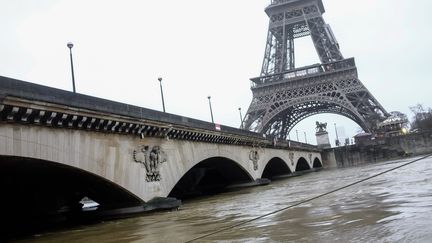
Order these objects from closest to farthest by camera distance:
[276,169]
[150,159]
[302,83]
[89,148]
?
[89,148]
[150,159]
[276,169]
[302,83]

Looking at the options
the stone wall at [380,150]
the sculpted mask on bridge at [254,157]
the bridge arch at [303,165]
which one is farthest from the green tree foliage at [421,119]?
the sculpted mask on bridge at [254,157]

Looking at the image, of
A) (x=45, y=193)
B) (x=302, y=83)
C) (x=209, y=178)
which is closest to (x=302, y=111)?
(x=302, y=83)

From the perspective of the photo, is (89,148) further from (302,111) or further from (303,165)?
(302,111)

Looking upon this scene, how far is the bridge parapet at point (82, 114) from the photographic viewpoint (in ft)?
50.9

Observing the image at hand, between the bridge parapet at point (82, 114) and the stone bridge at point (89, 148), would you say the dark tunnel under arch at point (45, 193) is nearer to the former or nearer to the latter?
the stone bridge at point (89, 148)

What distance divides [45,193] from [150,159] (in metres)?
9.23

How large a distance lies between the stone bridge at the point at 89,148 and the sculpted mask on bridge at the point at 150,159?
0.05 metres

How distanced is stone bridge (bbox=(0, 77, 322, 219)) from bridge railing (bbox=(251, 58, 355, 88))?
53.0 m

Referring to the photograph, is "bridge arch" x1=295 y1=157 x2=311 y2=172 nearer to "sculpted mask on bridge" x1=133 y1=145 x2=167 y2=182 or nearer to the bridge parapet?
the bridge parapet

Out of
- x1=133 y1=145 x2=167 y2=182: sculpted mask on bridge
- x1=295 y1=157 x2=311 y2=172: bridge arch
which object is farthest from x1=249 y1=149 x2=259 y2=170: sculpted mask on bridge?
x1=295 y1=157 x2=311 y2=172: bridge arch

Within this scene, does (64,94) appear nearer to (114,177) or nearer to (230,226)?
(114,177)

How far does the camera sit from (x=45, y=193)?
93.6ft

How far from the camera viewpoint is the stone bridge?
16078 millimetres

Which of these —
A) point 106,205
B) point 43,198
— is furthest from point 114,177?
point 43,198
